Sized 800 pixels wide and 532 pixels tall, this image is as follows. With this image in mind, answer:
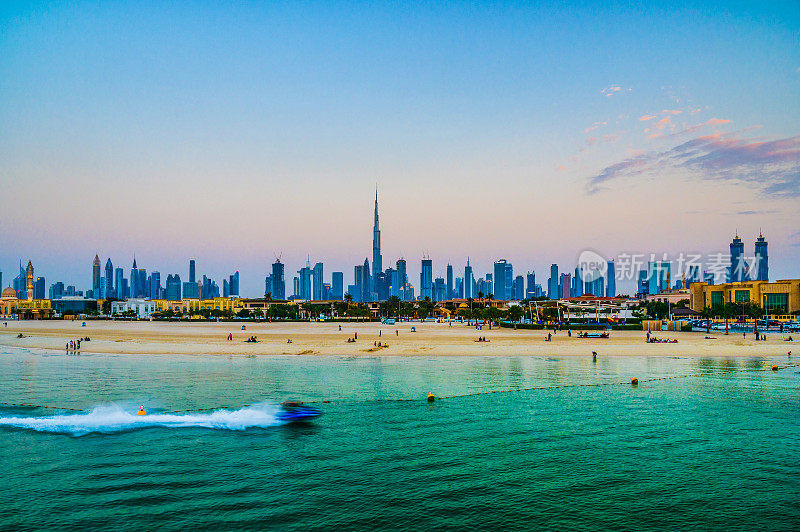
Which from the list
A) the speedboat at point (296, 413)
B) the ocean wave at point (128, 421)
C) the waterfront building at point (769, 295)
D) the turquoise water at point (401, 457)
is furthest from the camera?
the waterfront building at point (769, 295)

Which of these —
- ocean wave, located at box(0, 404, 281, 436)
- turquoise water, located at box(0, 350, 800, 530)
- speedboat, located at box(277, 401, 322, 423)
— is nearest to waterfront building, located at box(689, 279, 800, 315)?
turquoise water, located at box(0, 350, 800, 530)

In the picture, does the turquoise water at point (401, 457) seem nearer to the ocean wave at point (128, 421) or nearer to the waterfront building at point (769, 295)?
the ocean wave at point (128, 421)

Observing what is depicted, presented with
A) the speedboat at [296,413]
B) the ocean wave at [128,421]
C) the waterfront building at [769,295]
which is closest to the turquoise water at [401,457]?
the ocean wave at [128,421]

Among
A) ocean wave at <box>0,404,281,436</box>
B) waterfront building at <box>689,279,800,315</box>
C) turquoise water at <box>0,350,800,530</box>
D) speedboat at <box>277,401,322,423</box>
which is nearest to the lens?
turquoise water at <box>0,350,800,530</box>

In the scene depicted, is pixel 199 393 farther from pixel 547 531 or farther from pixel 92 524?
pixel 547 531

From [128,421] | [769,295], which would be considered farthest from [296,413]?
[769,295]

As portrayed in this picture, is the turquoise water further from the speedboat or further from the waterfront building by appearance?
the waterfront building

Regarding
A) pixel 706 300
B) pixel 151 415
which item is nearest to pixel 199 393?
pixel 151 415
